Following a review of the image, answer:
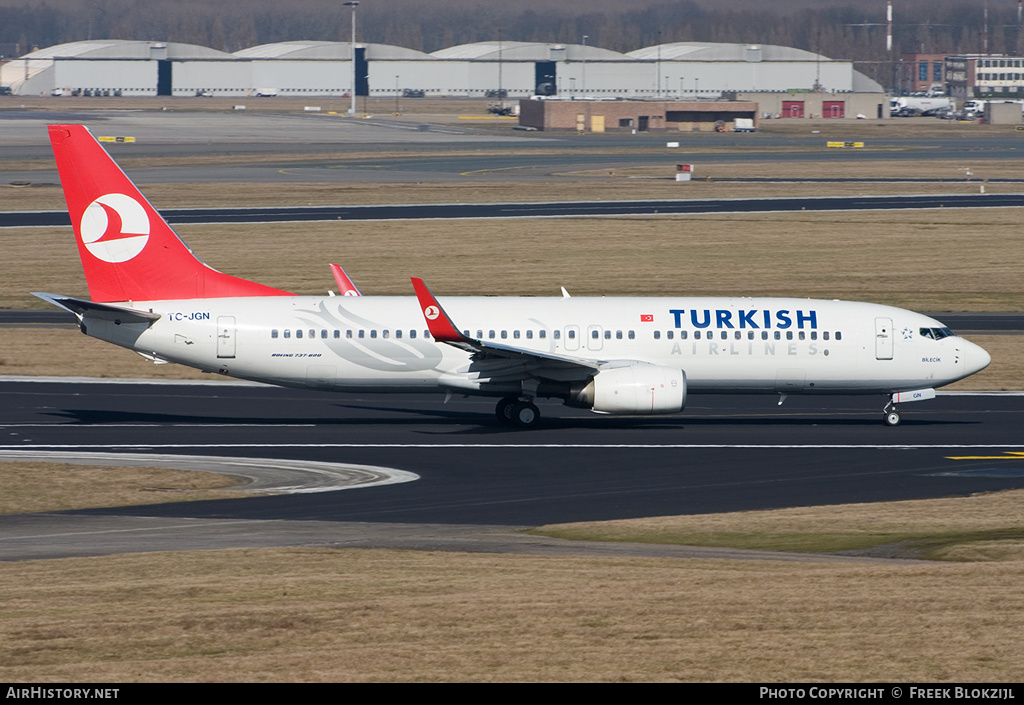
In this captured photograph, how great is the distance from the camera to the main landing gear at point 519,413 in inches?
1614

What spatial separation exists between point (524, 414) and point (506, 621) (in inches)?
917

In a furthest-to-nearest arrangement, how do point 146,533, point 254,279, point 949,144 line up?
1. point 949,144
2. point 254,279
3. point 146,533

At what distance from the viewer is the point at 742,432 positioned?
40.5m

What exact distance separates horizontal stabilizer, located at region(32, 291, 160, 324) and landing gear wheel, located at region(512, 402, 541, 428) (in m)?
11.4

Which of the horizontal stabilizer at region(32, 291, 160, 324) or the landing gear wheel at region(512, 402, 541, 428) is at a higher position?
the horizontal stabilizer at region(32, 291, 160, 324)

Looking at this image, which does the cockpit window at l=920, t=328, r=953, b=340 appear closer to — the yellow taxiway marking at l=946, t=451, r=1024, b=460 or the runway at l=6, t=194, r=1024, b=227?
the yellow taxiway marking at l=946, t=451, r=1024, b=460

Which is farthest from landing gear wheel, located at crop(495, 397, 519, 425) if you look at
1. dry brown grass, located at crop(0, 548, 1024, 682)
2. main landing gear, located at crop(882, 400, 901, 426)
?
dry brown grass, located at crop(0, 548, 1024, 682)

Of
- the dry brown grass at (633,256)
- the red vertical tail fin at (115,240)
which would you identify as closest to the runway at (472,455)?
the red vertical tail fin at (115,240)

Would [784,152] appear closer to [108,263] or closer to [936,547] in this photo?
[108,263]

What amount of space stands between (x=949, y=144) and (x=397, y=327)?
142867 millimetres

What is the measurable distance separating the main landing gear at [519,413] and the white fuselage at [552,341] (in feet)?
1.96

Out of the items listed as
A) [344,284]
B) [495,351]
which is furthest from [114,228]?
[495,351]

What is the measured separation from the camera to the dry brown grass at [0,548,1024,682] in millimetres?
15492
